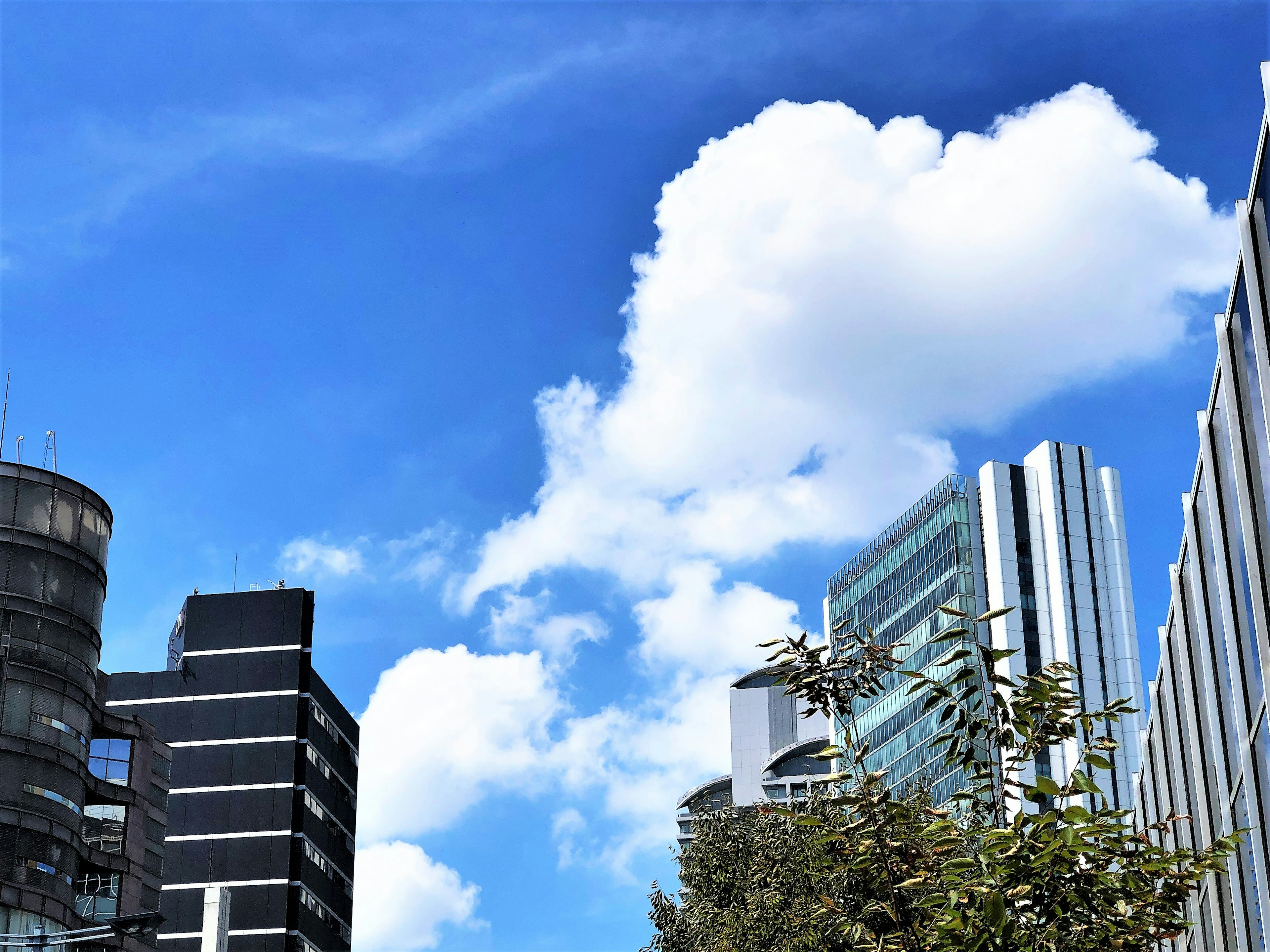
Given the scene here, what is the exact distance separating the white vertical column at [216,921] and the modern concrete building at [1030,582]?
6136cm

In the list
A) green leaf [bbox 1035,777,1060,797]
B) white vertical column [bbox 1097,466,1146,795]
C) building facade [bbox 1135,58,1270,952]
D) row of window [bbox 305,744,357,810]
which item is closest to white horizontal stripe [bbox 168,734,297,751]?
row of window [bbox 305,744,357,810]

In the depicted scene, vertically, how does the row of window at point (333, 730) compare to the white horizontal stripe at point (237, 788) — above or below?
above

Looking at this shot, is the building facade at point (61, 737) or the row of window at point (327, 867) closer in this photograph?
the building facade at point (61, 737)

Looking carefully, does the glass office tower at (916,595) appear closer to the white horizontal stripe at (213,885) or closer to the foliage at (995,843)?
the white horizontal stripe at (213,885)

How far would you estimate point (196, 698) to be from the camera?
117 meters

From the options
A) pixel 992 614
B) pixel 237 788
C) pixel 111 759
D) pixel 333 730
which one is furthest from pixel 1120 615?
pixel 992 614

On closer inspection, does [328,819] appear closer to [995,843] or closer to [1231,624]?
[1231,624]

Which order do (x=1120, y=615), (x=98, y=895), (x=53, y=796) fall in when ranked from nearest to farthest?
(x=53, y=796) → (x=98, y=895) → (x=1120, y=615)

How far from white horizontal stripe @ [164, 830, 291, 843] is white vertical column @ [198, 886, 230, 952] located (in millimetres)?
15698

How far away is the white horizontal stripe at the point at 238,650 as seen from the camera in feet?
386

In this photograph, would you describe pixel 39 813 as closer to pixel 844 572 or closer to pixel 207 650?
pixel 207 650

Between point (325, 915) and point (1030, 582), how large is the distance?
6827 cm

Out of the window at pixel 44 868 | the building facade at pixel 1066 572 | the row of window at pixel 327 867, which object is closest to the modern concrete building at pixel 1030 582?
the building facade at pixel 1066 572

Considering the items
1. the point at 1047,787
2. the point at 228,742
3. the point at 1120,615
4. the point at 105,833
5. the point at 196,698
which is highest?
the point at 1120,615
